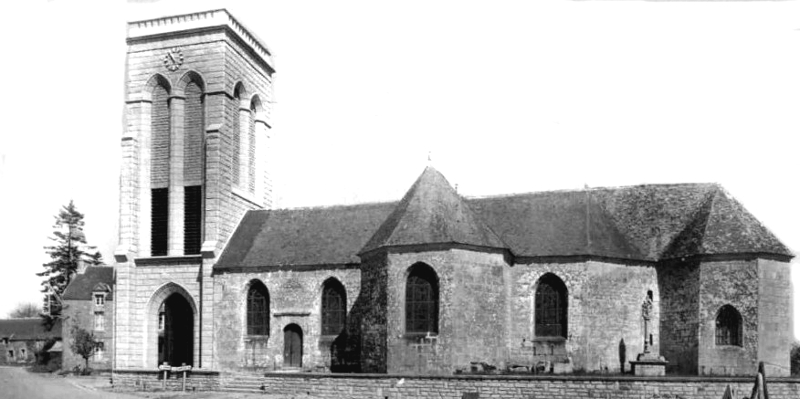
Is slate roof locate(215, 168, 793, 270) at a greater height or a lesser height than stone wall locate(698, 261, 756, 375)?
greater

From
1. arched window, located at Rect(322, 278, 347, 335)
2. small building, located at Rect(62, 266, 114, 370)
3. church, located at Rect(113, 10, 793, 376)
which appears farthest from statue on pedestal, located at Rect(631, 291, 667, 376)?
small building, located at Rect(62, 266, 114, 370)

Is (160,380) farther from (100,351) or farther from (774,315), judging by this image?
(100,351)

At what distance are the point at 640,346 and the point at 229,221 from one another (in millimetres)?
19613

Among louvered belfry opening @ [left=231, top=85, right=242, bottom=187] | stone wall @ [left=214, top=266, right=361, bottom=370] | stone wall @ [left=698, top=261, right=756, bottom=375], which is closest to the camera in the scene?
stone wall @ [left=698, top=261, right=756, bottom=375]

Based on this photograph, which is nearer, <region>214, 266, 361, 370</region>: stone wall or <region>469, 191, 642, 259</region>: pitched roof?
<region>469, 191, 642, 259</region>: pitched roof

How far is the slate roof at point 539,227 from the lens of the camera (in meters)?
32.3

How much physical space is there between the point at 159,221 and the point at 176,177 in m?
2.35

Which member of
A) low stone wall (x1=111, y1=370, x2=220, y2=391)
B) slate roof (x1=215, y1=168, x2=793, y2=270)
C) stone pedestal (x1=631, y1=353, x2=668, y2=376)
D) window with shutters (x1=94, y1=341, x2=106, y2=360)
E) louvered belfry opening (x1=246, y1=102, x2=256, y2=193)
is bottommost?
window with shutters (x1=94, y1=341, x2=106, y2=360)

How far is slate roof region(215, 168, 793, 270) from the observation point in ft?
106

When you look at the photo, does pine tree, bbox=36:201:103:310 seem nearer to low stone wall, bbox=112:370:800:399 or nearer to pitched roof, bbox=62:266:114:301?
pitched roof, bbox=62:266:114:301

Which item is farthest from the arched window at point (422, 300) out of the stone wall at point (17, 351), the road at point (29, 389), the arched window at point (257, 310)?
the stone wall at point (17, 351)

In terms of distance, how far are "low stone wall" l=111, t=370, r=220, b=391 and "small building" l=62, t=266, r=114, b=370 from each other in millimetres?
26686

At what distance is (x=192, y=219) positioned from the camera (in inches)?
1609

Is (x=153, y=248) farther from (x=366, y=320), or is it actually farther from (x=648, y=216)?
(x=648, y=216)
